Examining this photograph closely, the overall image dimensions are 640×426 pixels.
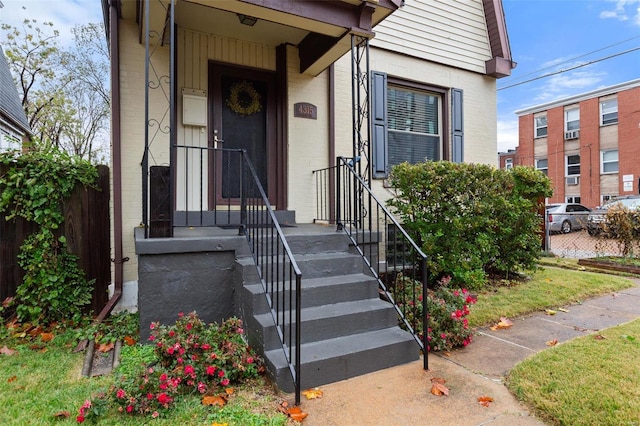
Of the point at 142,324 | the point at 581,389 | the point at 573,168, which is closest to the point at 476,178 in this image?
the point at 581,389

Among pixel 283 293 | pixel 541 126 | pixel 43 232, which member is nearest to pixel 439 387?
pixel 283 293

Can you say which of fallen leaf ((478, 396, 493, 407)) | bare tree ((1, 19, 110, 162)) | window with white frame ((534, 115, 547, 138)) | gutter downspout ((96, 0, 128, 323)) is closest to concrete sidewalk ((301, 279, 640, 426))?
fallen leaf ((478, 396, 493, 407))

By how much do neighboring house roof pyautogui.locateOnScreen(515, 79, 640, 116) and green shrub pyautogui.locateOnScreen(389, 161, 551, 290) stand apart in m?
18.8

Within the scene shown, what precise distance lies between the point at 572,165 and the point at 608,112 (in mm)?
3026

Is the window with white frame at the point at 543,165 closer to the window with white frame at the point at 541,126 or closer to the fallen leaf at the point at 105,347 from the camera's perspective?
the window with white frame at the point at 541,126

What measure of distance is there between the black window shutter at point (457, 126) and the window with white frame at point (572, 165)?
59.5 feet

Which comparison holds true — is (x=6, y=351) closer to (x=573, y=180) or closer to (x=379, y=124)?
(x=379, y=124)

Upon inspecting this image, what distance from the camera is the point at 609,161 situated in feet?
63.6

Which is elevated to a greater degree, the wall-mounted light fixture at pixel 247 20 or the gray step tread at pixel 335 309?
the wall-mounted light fixture at pixel 247 20

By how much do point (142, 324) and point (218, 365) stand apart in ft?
3.58

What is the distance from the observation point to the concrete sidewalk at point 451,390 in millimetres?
2174

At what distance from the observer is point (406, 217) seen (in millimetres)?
4785

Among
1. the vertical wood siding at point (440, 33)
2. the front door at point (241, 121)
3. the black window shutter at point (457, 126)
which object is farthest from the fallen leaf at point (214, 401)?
the black window shutter at point (457, 126)

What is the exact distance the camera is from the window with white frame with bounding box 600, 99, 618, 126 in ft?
62.5
